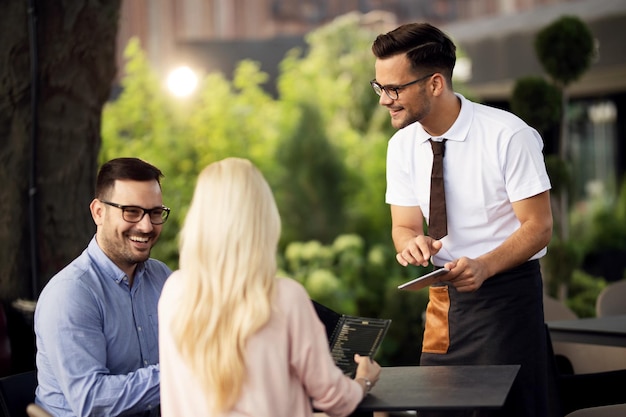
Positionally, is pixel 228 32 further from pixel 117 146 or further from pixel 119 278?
pixel 119 278

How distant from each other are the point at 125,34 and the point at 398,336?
730 centimetres

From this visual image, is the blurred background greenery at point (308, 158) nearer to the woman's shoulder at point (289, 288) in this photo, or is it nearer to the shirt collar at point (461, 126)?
the shirt collar at point (461, 126)

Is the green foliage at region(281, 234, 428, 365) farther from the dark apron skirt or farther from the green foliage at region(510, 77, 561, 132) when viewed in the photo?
the dark apron skirt

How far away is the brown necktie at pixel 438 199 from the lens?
3314mm

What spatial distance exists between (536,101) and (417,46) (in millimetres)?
3904

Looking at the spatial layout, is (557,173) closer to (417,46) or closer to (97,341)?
(417,46)

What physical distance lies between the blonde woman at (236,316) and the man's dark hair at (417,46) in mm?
1033

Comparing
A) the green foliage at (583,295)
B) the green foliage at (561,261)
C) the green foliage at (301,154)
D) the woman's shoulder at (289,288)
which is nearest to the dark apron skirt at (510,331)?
the woman's shoulder at (289,288)

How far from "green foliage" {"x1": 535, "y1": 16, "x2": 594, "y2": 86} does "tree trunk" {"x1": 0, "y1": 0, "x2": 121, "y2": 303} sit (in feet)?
11.5

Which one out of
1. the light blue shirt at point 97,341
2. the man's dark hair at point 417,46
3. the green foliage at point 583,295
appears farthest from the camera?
the green foliage at point 583,295

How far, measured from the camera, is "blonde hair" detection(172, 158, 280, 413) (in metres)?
2.31

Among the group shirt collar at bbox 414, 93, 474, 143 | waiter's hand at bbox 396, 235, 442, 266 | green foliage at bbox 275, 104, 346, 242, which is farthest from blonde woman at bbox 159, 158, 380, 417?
green foliage at bbox 275, 104, 346, 242

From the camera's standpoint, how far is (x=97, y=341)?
9.52 feet

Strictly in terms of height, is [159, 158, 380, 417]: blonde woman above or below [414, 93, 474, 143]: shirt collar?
below
